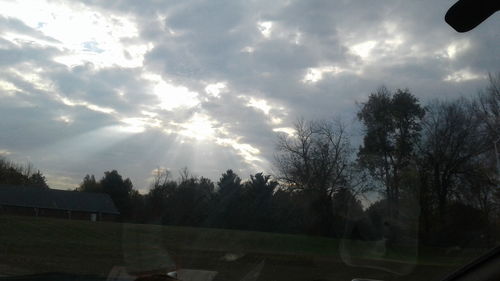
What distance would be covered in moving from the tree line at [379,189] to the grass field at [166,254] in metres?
1.06

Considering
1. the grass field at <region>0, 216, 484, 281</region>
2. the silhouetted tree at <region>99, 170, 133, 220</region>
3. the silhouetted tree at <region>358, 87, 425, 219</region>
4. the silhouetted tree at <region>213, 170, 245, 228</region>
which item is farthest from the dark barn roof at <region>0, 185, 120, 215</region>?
the silhouetted tree at <region>358, 87, 425, 219</region>

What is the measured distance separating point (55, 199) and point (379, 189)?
116 ft

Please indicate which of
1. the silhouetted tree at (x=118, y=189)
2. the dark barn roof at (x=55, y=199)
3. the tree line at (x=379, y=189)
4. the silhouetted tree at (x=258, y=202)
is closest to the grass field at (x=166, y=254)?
the tree line at (x=379, y=189)

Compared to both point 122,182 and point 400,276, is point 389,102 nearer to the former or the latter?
point 400,276

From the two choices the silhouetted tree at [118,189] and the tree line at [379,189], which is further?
the silhouetted tree at [118,189]

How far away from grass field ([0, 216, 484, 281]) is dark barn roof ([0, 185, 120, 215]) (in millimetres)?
14048

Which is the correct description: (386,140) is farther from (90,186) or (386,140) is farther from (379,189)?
(90,186)

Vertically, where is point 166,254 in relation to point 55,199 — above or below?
below

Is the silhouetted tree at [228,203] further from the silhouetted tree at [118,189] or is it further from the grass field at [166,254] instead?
the grass field at [166,254]

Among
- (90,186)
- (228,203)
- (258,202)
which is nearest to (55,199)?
(90,186)

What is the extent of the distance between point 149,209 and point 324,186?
13897 mm

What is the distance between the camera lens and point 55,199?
42.9 m

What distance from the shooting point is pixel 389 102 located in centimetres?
1670

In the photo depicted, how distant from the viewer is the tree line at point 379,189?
3775 mm
